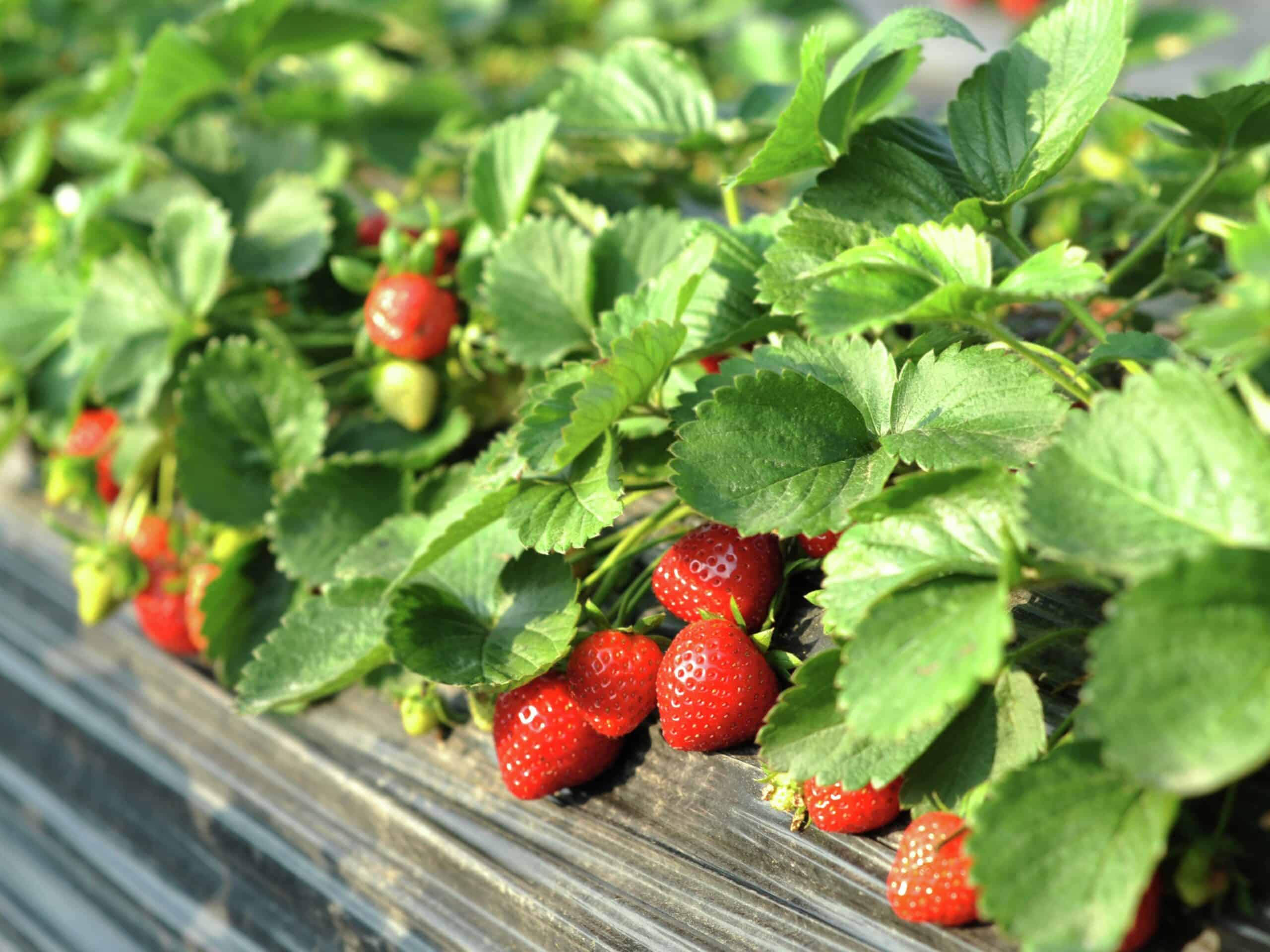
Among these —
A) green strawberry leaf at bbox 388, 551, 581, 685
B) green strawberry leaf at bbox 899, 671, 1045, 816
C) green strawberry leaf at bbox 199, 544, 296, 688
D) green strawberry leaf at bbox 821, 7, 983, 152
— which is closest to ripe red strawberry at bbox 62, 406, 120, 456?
green strawberry leaf at bbox 199, 544, 296, 688

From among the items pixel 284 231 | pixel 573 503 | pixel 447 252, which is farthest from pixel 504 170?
pixel 573 503

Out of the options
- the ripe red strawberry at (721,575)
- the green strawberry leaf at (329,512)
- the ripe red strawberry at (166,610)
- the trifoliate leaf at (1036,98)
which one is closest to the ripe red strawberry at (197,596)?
the ripe red strawberry at (166,610)

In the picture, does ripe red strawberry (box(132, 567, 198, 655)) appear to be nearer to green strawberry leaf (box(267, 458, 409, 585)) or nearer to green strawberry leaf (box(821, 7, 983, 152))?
green strawberry leaf (box(267, 458, 409, 585))

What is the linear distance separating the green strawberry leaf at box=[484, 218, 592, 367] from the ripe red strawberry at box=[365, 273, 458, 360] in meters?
0.10

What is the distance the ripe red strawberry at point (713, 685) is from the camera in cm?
67

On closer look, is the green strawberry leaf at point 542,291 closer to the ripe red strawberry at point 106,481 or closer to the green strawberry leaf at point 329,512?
the green strawberry leaf at point 329,512

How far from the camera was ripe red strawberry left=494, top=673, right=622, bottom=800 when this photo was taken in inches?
29.1

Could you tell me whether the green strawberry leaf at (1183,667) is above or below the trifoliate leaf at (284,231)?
above

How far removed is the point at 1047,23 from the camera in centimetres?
73

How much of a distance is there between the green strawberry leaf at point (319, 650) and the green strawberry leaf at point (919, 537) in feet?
1.17

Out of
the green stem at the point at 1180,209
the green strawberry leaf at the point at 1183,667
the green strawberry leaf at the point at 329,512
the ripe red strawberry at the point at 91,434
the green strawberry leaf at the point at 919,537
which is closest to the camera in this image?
the green strawberry leaf at the point at 1183,667

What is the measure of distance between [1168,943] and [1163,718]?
0.16 meters

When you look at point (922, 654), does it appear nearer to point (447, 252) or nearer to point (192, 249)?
point (447, 252)

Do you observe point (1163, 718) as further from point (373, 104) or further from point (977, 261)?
point (373, 104)
